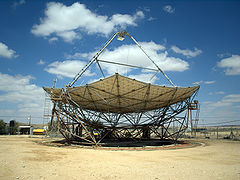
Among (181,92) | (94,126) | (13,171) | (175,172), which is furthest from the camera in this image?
(94,126)

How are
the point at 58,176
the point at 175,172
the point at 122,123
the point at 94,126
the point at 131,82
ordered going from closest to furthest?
the point at 58,176, the point at 175,172, the point at 131,82, the point at 94,126, the point at 122,123

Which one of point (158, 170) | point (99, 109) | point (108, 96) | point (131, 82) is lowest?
point (158, 170)

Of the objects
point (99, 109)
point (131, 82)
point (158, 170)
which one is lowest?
point (158, 170)

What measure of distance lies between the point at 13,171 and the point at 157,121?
84.0 feet

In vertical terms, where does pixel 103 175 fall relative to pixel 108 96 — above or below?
below

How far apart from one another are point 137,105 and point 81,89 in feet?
33.4

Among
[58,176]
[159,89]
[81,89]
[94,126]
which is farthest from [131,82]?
[58,176]

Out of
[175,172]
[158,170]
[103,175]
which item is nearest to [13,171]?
[103,175]

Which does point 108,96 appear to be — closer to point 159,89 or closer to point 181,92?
point 159,89

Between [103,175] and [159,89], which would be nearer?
[103,175]

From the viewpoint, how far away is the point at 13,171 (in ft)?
31.2

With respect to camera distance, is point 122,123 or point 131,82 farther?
point 122,123

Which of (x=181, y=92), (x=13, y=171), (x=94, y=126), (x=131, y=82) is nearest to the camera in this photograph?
(x=13, y=171)

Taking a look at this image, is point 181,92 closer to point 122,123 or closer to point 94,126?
point 122,123
